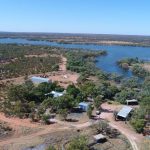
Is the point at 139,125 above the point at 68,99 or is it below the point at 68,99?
below

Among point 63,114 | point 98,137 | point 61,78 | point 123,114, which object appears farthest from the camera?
point 61,78

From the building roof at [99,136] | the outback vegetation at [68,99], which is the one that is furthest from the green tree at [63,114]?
the building roof at [99,136]

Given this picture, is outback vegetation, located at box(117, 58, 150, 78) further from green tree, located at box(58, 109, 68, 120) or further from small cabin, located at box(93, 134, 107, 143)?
small cabin, located at box(93, 134, 107, 143)

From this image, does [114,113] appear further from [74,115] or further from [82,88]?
[82,88]

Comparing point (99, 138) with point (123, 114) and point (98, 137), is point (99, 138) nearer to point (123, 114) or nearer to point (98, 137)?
point (98, 137)

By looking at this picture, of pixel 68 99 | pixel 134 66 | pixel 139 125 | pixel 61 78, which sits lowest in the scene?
pixel 134 66

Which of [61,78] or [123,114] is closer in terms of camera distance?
[123,114]

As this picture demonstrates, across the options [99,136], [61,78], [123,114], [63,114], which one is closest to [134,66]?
[61,78]

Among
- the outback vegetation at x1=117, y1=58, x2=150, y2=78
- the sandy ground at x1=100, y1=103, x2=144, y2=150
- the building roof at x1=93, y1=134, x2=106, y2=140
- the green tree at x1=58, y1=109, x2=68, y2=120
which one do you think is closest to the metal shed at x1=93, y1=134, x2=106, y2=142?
the building roof at x1=93, y1=134, x2=106, y2=140
